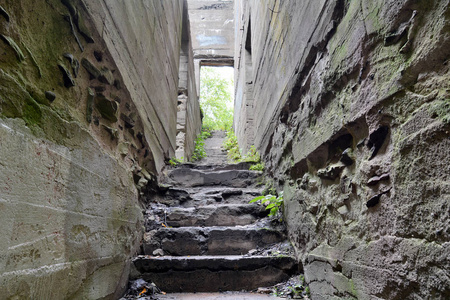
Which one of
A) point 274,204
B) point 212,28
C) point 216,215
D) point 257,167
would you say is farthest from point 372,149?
point 212,28

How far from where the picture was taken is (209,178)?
13.0 feet

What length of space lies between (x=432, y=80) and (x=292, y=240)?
1762 millimetres

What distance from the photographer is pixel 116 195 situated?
191 centimetres

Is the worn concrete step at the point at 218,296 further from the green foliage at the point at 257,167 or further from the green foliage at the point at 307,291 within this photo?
the green foliage at the point at 257,167

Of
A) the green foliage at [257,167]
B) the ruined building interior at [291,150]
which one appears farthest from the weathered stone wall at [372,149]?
the green foliage at [257,167]

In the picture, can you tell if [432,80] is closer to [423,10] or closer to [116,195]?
[423,10]

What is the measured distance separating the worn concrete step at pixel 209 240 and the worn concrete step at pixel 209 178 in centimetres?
133

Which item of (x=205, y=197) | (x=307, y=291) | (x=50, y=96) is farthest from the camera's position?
(x=205, y=197)

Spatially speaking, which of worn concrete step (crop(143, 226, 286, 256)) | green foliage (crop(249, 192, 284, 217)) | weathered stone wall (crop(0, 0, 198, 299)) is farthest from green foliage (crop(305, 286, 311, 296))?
weathered stone wall (crop(0, 0, 198, 299))

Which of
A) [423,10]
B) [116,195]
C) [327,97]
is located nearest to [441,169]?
[423,10]

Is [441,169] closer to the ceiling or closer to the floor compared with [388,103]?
closer to the floor

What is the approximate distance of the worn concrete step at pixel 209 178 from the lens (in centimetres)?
387

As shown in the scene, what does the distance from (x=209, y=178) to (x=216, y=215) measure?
1053 millimetres

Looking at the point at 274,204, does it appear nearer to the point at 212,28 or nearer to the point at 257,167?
the point at 257,167
